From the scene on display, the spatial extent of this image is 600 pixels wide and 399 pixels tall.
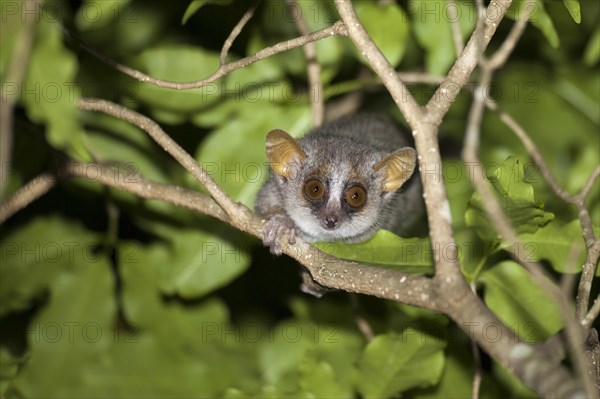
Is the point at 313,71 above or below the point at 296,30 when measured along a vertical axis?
below

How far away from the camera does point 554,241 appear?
2711 mm

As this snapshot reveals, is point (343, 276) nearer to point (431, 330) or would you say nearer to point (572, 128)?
point (431, 330)

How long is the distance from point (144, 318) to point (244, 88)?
3.79 ft

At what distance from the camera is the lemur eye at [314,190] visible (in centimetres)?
340

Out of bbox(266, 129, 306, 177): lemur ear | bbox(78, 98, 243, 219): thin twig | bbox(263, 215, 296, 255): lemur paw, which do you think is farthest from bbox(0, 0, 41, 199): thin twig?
bbox(266, 129, 306, 177): lemur ear

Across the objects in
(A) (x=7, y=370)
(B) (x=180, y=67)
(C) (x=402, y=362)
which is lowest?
(A) (x=7, y=370)

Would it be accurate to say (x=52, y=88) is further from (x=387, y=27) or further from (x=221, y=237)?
(x=387, y=27)

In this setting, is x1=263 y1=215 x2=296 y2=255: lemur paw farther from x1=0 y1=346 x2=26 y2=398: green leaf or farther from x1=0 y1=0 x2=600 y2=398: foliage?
x1=0 y1=346 x2=26 y2=398: green leaf

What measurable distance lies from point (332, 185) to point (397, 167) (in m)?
0.30

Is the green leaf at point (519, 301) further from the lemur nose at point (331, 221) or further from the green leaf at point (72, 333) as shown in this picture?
the green leaf at point (72, 333)

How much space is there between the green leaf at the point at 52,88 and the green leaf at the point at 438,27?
66.1 inches

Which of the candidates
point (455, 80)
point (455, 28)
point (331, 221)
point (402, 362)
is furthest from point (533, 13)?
point (402, 362)

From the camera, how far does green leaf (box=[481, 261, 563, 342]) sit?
2.77 metres

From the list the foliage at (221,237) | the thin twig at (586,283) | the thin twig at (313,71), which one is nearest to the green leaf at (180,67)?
the foliage at (221,237)
